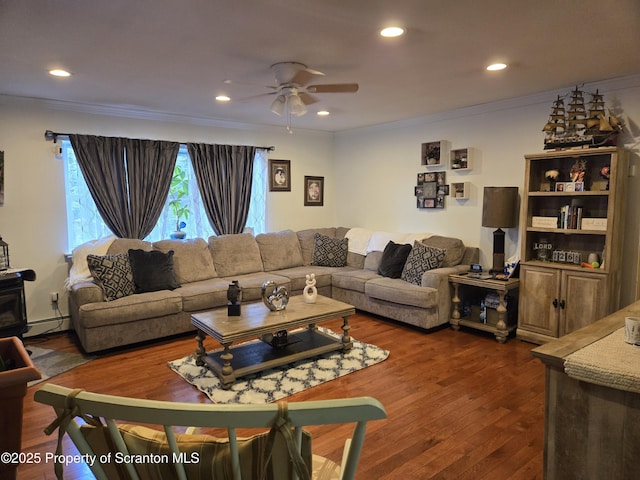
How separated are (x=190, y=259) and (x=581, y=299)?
3.92m

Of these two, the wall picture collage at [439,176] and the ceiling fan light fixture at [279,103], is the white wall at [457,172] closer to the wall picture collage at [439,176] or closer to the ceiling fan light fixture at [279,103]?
the wall picture collage at [439,176]

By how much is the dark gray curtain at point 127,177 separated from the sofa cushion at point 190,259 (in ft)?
1.26

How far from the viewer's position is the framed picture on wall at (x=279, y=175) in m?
5.84

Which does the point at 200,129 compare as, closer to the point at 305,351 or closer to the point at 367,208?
the point at 367,208

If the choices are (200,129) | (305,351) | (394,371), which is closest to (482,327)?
(394,371)

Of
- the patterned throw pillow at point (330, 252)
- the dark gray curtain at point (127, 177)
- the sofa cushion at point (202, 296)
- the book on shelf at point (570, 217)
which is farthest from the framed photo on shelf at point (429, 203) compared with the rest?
the dark gray curtain at point (127, 177)

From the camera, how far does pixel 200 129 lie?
17.0 feet

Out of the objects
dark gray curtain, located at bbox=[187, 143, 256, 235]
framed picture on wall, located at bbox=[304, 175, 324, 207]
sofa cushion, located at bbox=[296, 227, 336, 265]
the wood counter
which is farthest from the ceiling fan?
framed picture on wall, located at bbox=[304, 175, 324, 207]

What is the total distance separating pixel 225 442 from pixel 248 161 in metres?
4.89

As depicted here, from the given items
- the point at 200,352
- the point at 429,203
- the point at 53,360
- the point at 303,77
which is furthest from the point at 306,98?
the point at 53,360

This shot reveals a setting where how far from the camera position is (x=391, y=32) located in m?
2.42

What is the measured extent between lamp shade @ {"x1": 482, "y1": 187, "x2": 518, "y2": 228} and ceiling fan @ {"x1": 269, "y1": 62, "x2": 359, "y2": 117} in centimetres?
193

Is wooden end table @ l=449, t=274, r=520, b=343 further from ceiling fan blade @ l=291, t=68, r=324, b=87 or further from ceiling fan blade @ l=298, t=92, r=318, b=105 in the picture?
ceiling fan blade @ l=291, t=68, r=324, b=87

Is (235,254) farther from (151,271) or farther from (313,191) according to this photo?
(313,191)
